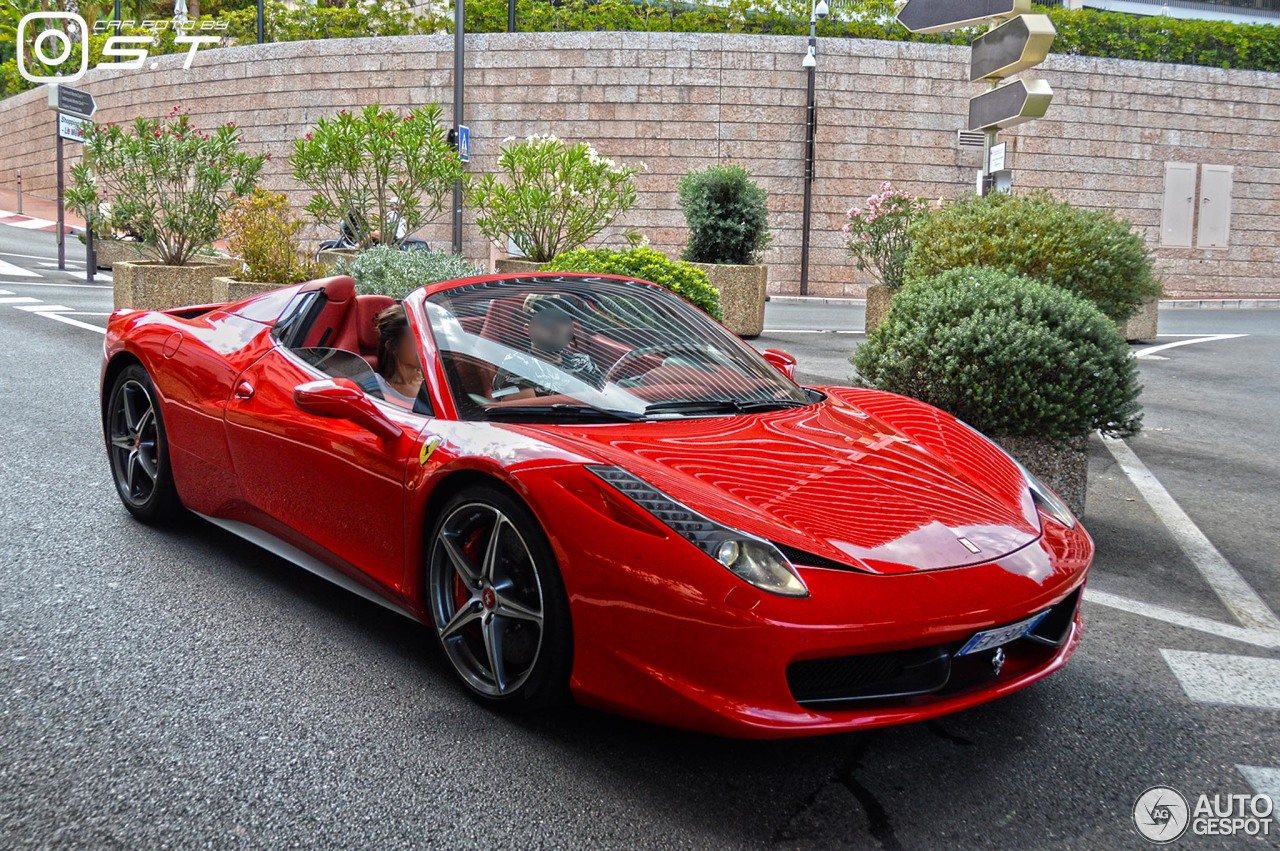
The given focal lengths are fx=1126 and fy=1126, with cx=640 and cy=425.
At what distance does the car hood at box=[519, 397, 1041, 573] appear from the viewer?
263 centimetres

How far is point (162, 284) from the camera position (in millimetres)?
12602

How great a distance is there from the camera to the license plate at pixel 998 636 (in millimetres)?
2588

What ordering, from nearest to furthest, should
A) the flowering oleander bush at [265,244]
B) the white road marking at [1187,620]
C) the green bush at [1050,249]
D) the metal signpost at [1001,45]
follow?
1. the white road marking at [1187,620]
2. the green bush at [1050,249]
3. the metal signpost at [1001,45]
4. the flowering oleander bush at [265,244]

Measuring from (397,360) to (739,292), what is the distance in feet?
33.0

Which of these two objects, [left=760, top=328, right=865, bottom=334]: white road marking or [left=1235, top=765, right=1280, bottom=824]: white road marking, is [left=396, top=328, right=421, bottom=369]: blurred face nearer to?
[left=1235, top=765, right=1280, bottom=824]: white road marking

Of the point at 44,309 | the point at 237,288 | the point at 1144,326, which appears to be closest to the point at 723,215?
the point at 1144,326

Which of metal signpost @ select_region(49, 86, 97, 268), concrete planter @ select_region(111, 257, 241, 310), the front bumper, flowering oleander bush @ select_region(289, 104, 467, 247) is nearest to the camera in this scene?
the front bumper

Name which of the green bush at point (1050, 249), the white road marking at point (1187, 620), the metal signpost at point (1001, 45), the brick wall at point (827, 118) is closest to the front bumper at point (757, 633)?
the white road marking at point (1187, 620)

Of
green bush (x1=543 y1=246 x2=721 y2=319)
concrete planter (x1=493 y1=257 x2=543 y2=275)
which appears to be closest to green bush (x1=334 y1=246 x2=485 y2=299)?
green bush (x1=543 y1=246 x2=721 y2=319)

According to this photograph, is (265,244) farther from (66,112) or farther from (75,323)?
(66,112)

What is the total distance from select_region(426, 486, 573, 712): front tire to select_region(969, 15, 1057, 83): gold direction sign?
7.35m

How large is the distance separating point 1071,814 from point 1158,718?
73cm

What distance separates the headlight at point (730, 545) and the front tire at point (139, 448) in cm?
267

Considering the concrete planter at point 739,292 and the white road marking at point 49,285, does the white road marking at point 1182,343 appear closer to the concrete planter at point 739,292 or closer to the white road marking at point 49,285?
the concrete planter at point 739,292
